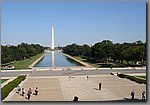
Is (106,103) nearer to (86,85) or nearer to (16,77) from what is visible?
(86,85)

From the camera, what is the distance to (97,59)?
1432cm

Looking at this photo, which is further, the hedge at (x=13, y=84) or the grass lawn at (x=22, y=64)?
the grass lawn at (x=22, y=64)

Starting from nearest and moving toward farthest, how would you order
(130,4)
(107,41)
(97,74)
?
1. (130,4)
2. (107,41)
3. (97,74)

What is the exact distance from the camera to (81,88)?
10.2 metres

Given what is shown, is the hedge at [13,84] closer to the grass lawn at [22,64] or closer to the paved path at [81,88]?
the paved path at [81,88]

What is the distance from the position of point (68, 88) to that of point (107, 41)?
2354 mm

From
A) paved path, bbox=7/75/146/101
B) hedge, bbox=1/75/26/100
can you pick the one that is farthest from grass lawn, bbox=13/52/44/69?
hedge, bbox=1/75/26/100

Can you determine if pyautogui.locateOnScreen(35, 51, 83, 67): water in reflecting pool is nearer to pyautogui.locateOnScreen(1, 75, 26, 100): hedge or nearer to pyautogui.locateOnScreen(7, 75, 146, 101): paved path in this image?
pyautogui.locateOnScreen(7, 75, 146, 101): paved path

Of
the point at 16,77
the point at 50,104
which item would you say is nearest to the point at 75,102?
the point at 50,104

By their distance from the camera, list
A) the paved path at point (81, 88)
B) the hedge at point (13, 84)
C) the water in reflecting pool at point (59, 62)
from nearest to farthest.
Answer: the paved path at point (81, 88) → the hedge at point (13, 84) → the water in reflecting pool at point (59, 62)

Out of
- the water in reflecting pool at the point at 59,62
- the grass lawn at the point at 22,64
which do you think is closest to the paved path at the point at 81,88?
the grass lawn at the point at 22,64

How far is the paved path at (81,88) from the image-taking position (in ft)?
27.6

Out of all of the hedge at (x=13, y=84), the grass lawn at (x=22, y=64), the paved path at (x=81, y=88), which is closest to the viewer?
the paved path at (x=81, y=88)

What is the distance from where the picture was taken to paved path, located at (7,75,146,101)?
8422 mm
